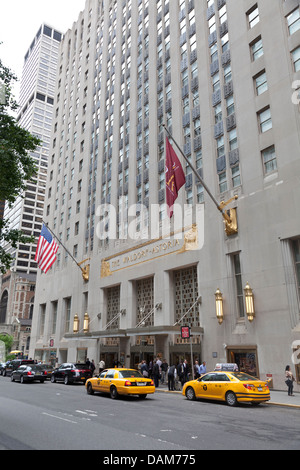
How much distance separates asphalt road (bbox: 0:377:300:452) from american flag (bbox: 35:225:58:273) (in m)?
23.2

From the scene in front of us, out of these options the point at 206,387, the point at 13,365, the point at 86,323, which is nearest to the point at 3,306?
the point at 86,323

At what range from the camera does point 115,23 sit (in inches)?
1965

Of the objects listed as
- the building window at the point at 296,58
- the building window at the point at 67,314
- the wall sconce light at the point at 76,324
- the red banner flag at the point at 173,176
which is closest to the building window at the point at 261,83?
the building window at the point at 296,58

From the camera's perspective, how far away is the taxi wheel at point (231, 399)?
1523cm

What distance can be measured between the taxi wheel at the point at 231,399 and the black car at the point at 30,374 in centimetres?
1721

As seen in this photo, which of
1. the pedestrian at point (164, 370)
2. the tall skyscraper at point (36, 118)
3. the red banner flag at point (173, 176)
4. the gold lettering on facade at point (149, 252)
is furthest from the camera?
the tall skyscraper at point (36, 118)

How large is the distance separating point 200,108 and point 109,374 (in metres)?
22.8

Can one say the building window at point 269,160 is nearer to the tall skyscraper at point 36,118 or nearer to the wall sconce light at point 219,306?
the wall sconce light at point 219,306

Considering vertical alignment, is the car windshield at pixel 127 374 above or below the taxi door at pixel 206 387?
above

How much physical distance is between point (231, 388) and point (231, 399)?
47cm

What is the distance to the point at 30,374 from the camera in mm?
27219

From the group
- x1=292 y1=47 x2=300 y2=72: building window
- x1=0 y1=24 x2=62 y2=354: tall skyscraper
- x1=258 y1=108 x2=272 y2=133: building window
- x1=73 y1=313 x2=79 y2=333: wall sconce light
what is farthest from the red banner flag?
x1=0 y1=24 x2=62 y2=354: tall skyscraper

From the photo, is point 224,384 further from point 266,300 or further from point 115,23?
point 115,23
